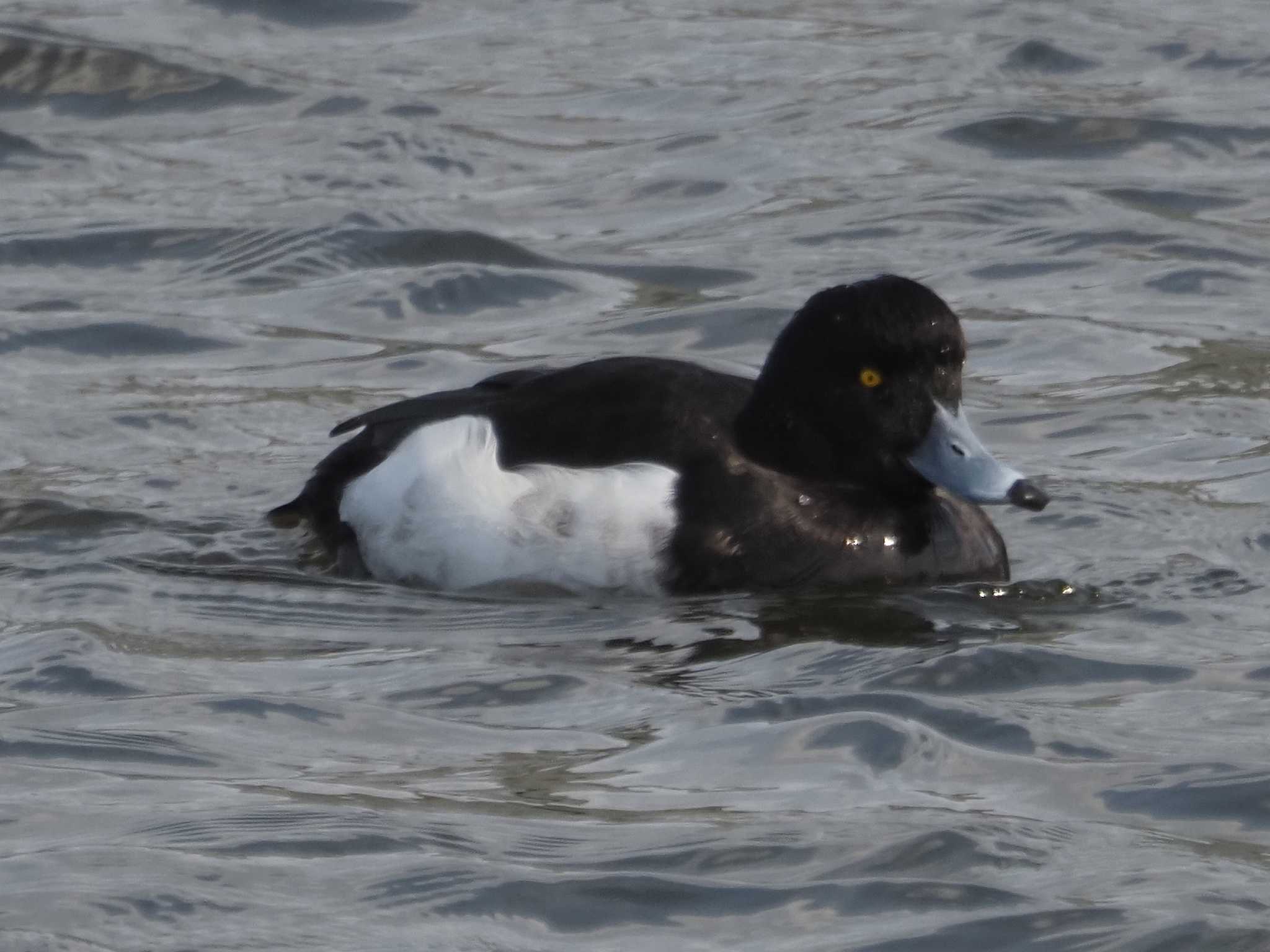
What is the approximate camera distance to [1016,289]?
368 inches

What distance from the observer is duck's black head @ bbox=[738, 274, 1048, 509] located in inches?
241

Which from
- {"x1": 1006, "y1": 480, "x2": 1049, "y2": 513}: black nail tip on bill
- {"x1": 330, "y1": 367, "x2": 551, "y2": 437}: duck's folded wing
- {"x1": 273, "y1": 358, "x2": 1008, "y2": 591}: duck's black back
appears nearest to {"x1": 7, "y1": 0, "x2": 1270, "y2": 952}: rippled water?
{"x1": 273, "y1": 358, "x2": 1008, "y2": 591}: duck's black back

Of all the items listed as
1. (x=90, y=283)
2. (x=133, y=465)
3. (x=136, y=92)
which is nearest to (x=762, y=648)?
(x=133, y=465)

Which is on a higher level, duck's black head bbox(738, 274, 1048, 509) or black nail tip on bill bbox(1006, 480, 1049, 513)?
duck's black head bbox(738, 274, 1048, 509)

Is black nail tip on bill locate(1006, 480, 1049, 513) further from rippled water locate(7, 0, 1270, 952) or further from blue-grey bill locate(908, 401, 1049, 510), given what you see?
rippled water locate(7, 0, 1270, 952)

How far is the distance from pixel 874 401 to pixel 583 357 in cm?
239

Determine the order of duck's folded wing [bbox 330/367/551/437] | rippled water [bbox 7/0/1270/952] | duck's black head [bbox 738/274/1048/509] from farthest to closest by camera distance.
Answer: duck's folded wing [bbox 330/367/551/437], duck's black head [bbox 738/274/1048/509], rippled water [bbox 7/0/1270/952]

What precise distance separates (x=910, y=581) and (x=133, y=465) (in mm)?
2387

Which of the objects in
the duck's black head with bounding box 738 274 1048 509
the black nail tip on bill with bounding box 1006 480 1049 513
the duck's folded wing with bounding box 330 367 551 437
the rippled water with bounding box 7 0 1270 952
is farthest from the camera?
the duck's folded wing with bounding box 330 367 551 437

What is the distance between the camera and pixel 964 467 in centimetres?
618

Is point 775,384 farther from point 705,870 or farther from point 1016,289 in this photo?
point 1016,289

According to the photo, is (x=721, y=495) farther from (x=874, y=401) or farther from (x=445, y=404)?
(x=445, y=404)

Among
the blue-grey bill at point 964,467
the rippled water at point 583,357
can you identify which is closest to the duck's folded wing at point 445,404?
the rippled water at point 583,357

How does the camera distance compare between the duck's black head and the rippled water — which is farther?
the duck's black head
